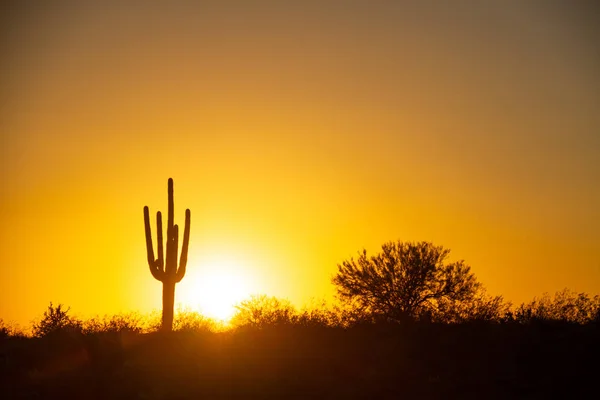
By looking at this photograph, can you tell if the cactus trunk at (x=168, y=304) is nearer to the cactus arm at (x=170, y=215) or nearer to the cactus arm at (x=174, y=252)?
the cactus arm at (x=174, y=252)

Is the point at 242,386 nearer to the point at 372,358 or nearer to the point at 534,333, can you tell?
the point at 372,358

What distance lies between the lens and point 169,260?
1217 inches

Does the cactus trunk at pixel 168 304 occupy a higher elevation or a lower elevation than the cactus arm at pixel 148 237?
lower

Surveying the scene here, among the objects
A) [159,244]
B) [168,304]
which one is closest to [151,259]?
[159,244]

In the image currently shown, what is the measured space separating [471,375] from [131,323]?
1511 centimetres

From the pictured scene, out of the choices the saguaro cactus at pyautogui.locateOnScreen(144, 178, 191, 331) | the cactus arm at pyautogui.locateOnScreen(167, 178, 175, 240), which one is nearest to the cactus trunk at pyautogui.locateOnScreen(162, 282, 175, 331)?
the saguaro cactus at pyautogui.locateOnScreen(144, 178, 191, 331)

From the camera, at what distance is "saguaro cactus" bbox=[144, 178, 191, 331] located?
30.5m

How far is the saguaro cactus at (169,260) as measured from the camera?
30453 mm

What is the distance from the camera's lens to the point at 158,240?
31.9 meters

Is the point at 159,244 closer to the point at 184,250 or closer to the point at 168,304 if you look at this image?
the point at 184,250

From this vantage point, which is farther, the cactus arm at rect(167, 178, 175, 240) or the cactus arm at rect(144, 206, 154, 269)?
the cactus arm at rect(167, 178, 175, 240)

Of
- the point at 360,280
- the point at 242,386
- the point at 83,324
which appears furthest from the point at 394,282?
the point at 242,386

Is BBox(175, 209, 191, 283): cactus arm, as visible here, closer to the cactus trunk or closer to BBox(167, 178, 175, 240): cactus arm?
the cactus trunk

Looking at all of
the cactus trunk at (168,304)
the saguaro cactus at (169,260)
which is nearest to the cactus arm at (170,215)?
the saguaro cactus at (169,260)
